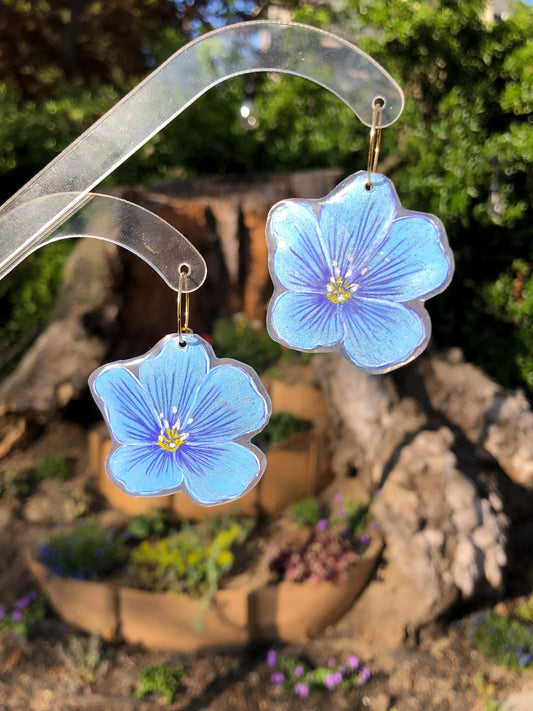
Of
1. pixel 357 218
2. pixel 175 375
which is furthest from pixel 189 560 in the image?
pixel 357 218

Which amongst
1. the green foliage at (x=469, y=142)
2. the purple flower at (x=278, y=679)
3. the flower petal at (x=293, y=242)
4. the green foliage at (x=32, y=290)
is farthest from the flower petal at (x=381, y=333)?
the green foliage at (x=32, y=290)

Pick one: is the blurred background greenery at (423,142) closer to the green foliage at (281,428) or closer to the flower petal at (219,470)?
the green foliage at (281,428)

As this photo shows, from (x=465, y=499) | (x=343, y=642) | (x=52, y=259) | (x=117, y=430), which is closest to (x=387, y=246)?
(x=117, y=430)

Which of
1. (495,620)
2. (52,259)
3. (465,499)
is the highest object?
(52,259)

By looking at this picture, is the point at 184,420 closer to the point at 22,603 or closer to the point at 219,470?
the point at 219,470

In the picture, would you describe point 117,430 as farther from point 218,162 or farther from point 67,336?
point 218,162

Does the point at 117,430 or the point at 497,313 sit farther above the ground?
the point at 117,430

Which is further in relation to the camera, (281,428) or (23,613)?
(281,428)

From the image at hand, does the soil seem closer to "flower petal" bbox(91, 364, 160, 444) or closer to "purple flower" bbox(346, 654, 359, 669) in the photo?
"purple flower" bbox(346, 654, 359, 669)
